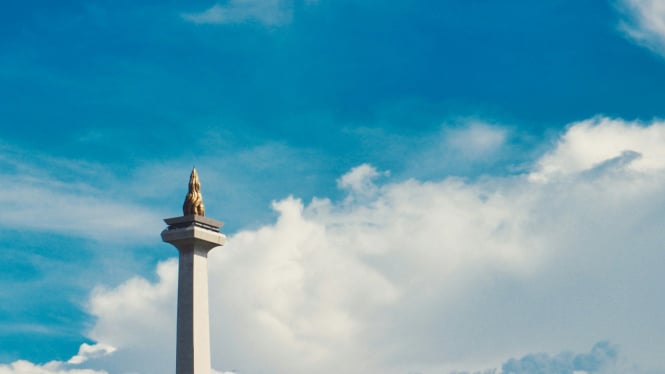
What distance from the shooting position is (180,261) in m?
149

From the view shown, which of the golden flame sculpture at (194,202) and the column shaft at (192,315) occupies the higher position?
the golden flame sculpture at (194,202)

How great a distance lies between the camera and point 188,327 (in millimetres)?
148250

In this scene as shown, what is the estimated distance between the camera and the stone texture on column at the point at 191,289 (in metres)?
148

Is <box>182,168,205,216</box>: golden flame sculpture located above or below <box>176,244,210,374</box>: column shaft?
above

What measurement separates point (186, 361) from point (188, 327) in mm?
2523

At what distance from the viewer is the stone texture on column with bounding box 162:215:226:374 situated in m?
148

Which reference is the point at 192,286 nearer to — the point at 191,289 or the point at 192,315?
the point at 191,289

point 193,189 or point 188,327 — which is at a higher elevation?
point 193,189

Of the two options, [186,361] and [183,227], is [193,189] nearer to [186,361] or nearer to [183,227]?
[183,227]

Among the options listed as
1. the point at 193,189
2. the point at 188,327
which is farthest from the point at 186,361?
the point at 193,189

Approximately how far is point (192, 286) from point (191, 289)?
23cm

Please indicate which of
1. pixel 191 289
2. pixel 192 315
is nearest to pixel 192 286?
pixel 191 289

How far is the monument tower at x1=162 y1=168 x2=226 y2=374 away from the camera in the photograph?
148m

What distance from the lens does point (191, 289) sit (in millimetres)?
148625
